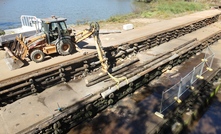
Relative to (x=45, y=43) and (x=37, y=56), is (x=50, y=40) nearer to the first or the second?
(x=45, y=43)

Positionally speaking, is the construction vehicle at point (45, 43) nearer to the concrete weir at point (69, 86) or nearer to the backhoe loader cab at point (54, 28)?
the backhoe loader cab at point (54, 28)

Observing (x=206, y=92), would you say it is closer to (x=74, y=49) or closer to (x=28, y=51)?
(x=74, y=49)

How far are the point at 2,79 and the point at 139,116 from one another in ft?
20.3

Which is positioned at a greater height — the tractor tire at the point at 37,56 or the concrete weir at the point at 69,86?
the tractor tire at the point at 37,56

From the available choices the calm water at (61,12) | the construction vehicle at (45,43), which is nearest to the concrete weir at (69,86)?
the construction vehicle at (45,43)

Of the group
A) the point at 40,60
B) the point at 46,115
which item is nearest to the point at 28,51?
the point at 40,60

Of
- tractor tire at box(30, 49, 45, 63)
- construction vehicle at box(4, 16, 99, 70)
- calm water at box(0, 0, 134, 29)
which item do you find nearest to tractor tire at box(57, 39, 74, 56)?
construction vehicle at box(4, 16, 99, 70)

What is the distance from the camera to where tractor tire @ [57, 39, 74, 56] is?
10039mm

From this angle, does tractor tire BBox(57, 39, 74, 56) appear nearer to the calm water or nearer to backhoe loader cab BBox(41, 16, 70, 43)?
backhoe loader cab BBox(41, 16, 70, 43)

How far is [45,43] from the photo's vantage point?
9922 millimetres

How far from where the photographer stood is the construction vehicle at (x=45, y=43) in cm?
937

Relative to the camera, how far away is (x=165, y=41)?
16062mm

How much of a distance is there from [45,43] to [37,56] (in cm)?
82

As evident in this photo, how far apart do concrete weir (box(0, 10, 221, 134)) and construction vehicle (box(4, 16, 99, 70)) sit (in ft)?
1.49
